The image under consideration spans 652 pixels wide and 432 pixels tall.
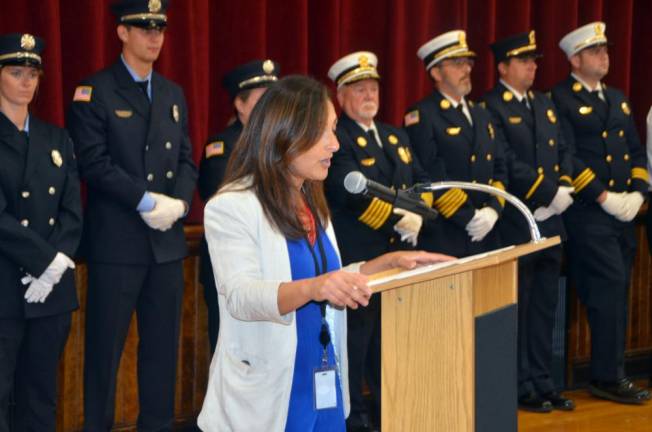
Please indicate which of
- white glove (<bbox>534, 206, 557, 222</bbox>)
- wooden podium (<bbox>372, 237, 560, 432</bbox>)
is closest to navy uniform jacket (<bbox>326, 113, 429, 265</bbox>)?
white glove (<bbox>534, 206, 557, 222</bbox>)

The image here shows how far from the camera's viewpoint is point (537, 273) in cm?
543

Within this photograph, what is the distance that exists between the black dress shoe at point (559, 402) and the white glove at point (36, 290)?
8.35 feet

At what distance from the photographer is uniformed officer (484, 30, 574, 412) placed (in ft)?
17.5

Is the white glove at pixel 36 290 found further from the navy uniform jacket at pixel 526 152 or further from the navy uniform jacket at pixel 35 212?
the navy uniform jacket at pixel 526 152

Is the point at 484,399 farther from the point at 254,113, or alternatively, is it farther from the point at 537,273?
the point at 537,273

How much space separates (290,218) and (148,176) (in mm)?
1969

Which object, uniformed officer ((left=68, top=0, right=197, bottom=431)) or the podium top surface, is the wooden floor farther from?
the podium top surface

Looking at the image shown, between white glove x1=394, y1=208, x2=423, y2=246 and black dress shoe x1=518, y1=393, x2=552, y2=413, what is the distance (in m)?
1.07

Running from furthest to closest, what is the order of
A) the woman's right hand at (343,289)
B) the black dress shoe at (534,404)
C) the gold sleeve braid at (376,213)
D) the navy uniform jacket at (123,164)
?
the black dress shoe at (534,404)
the gold sleeve braid at (376,213)
the navy uniform jacket at (123,164)
the woman's right hand at (343,289)

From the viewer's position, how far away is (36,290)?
12.7 feet

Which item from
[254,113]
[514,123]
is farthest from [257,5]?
[254,113]

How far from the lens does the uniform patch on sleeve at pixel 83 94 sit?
423cm

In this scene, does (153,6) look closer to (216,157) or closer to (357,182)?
(216,157)

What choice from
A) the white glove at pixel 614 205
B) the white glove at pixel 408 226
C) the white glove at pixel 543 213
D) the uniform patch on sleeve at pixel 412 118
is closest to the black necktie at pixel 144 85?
the white glove at pixel 408 226
